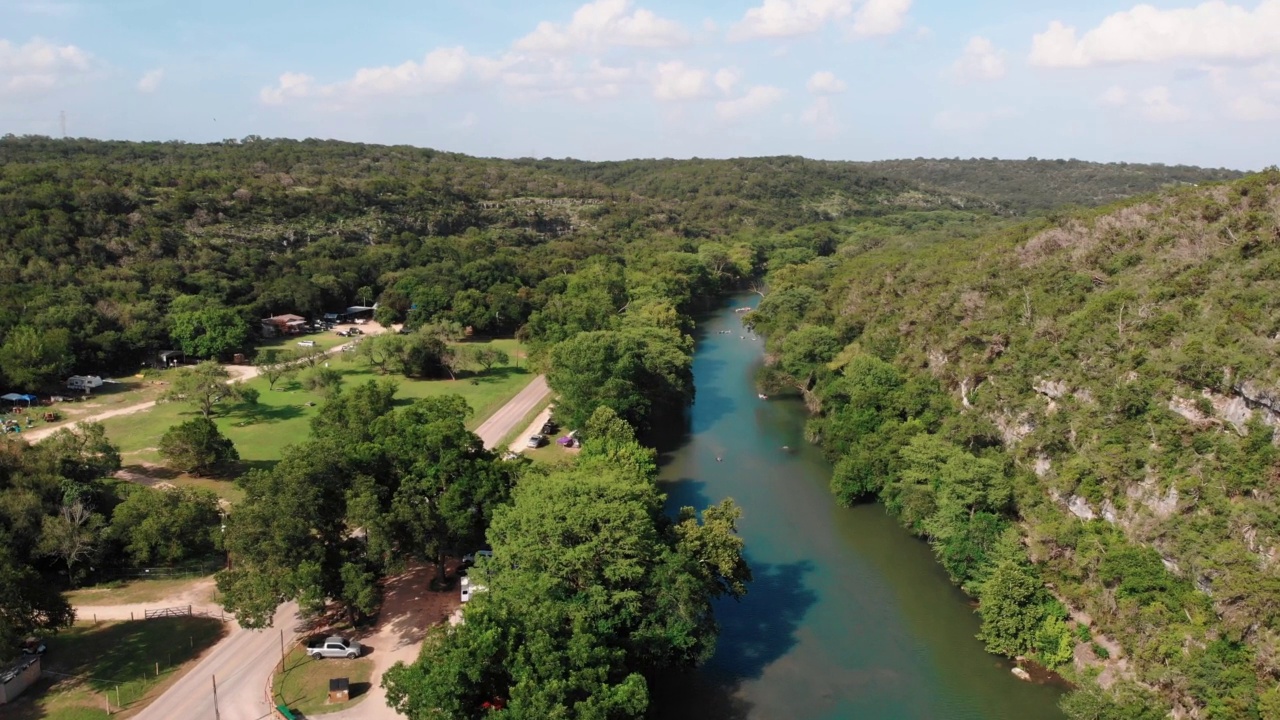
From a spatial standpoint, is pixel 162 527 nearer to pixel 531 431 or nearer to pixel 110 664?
pixel 110 664

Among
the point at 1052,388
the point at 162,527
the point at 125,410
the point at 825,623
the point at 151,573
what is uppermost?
the point at 1052,388

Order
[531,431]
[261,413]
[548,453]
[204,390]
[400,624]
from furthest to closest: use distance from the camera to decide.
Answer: [261,413] → [204,390] → [531,431] → [548,453] → [400,624]

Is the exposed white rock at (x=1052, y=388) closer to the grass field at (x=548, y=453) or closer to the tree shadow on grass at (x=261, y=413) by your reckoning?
the grass field at (x=548, y=453)

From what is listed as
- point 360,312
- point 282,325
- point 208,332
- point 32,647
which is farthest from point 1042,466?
point 360,312

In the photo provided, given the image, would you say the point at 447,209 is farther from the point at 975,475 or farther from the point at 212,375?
the point at 975,475

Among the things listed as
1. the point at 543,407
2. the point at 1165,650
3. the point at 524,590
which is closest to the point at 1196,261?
the point at 1165,650

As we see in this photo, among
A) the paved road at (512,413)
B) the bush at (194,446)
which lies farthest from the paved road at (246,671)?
the paved road at (512,413)

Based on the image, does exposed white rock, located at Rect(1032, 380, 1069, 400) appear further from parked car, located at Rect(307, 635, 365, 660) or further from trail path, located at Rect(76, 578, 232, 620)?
trail path, located at Rect(76, 578, 232, 620)
